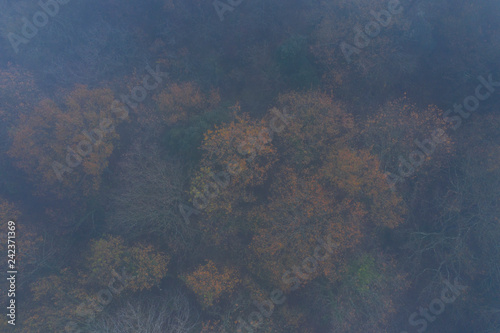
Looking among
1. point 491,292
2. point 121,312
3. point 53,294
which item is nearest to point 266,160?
point 121,312

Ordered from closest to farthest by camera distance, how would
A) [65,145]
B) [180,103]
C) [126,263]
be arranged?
[126,263], [65,145], [180,103]

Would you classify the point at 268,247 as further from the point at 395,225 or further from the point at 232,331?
the point at 395,225

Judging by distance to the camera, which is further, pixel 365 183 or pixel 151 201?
pixel 151 201

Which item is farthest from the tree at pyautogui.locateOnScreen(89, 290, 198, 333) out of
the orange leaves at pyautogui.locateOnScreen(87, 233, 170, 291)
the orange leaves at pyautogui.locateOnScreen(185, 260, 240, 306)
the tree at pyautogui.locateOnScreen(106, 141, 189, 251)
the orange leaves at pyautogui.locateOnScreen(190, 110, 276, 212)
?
the orange leaves at pyautogui.locateOnScreen(190, 110, 276, 212)

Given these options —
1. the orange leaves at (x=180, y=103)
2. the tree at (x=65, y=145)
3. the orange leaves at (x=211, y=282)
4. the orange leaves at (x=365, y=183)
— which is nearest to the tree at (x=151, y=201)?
the orange leaves at (x=211, y=282)

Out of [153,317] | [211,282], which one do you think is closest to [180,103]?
[211,282]

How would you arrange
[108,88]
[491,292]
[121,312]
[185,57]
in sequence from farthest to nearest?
1. [185,57]
2. [108,88]
3. [491,292]
4. [121,312]

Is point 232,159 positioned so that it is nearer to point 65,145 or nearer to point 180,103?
point 180,103

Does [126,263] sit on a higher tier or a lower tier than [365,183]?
higher

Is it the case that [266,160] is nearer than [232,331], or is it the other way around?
[232,331]
